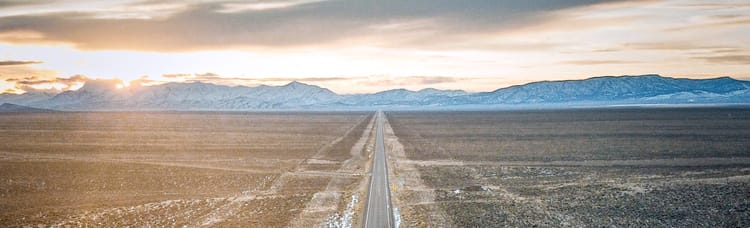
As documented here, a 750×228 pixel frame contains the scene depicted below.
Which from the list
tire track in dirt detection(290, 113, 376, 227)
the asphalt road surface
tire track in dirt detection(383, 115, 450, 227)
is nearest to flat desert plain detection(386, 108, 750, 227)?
tire track in dirt detection(383, 115, 450, 227)

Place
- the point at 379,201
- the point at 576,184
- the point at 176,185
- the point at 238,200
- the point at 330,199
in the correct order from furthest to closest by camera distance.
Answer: the point at 176,185
the point at 576,184
the point at 330,199
the point at 238,200
the point at 379,201

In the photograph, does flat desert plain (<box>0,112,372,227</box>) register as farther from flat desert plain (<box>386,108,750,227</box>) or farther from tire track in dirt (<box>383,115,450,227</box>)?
flat desert plain (<box>386,108,750,227</box>)

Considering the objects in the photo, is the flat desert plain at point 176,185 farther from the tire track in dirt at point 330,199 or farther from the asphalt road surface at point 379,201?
the asphalt road surface at point 379,201

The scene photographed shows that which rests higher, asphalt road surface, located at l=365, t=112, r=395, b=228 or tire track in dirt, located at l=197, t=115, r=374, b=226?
tire track in dirt, located at l=197, t=115, r=374, b=226

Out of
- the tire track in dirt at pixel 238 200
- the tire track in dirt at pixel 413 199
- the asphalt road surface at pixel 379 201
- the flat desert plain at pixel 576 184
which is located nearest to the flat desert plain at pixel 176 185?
the tire track in dirt at pixel 238 200

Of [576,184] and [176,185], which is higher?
[176,185]

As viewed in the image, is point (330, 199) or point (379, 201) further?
point (330, 199)

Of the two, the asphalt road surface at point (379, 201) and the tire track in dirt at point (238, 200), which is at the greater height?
the tire track in dirt at point (238, 200)

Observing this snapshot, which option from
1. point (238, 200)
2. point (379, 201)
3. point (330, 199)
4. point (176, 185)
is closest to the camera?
point (379, 201)

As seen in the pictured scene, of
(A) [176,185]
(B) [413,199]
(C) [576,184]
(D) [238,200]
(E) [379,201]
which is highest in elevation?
(A) [176,185]

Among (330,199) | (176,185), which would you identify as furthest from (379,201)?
(176,185)

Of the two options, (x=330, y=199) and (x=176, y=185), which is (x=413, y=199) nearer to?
(x=330, y=199)

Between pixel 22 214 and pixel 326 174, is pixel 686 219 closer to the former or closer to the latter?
pixel 326 174

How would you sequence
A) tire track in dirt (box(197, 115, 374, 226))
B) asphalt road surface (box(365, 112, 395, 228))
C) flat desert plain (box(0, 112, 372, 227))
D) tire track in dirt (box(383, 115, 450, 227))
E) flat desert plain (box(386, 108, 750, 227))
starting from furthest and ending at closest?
flat desert plain (box(0, 112, 372, 227)) → tire track in dirt (box(197, 115, 374, 226)) → flat desert plain (box(386, 108, 750, 227)) → tire track in dirt (box(383, 115, 450, 227)) → asphalt road surface (box(365, 112, 395, 228))
